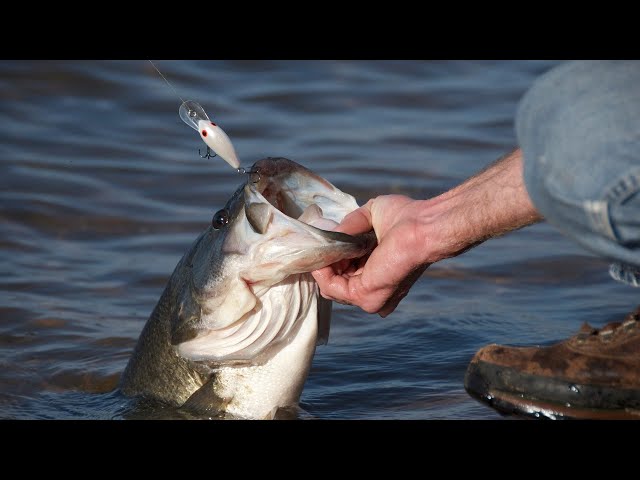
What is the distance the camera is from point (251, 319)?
3.28 meters

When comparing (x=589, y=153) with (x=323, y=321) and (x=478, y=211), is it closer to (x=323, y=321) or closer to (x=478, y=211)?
(x=478, y=211)

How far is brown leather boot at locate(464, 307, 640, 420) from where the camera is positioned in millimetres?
2881

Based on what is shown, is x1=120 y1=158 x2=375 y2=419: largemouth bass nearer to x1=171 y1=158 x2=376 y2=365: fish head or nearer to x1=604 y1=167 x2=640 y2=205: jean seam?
x1=171 y1=158 x2=376 y2=365: fish head

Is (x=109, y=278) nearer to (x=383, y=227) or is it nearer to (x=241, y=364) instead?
(x=241, y=364)

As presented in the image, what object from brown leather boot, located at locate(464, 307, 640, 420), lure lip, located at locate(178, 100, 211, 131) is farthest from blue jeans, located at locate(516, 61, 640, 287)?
lure lip, located at locate(178, 100, 211, 131)

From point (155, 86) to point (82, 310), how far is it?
3719 mm

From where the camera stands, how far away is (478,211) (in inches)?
114

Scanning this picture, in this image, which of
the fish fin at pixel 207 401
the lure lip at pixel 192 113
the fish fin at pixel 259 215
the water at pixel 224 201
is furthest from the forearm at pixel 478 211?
the water at pixel 224 201

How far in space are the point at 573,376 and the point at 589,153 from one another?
2.80ft

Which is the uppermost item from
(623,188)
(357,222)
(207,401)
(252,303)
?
(623,188)

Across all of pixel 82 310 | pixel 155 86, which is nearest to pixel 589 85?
pixel 82 310

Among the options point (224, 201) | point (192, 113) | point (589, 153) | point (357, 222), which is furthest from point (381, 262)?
point (224, 201)

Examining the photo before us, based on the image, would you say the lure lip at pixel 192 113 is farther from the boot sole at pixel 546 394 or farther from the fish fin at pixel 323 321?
the boot sole at pixel 546 394

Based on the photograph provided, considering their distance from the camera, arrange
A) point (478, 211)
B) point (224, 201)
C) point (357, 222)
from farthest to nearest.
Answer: point (224, 201)
point (357, 222)
point (478, 211)
